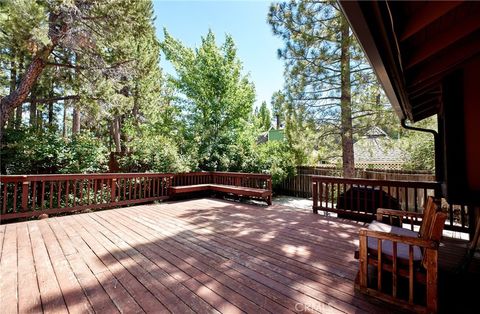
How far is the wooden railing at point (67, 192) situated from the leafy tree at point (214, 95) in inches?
119

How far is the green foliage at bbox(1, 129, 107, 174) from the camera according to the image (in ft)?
18.4

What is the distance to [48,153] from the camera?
5.79 meters

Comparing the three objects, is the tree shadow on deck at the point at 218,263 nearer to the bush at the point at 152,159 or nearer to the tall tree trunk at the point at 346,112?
the bush at the point at 152,159

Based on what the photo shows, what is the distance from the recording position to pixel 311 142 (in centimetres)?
780

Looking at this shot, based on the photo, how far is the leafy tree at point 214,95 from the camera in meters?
9.53

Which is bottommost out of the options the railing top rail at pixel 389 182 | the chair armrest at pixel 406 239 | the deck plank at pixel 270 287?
the deck plank at pixel 270 287

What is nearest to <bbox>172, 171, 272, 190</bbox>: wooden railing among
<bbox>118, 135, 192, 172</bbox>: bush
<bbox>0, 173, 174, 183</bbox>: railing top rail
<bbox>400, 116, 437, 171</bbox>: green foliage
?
<bbox>118, 135, 192, 172</bbox>: bush

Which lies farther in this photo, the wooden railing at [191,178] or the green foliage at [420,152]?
the green foliage at [420,152]

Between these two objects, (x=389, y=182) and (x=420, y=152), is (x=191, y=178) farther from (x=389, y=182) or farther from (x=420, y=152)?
(x=420, y=152)

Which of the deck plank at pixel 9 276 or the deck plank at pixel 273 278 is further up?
the deck plank at pixel 9 276

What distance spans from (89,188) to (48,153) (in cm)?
186

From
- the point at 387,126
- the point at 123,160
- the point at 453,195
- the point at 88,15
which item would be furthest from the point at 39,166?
the point at 387,126

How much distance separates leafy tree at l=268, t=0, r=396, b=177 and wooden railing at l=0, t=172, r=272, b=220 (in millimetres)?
2964

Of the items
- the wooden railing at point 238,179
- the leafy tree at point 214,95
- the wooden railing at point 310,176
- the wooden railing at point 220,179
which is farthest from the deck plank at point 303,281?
the wooden railing at point 310,176
